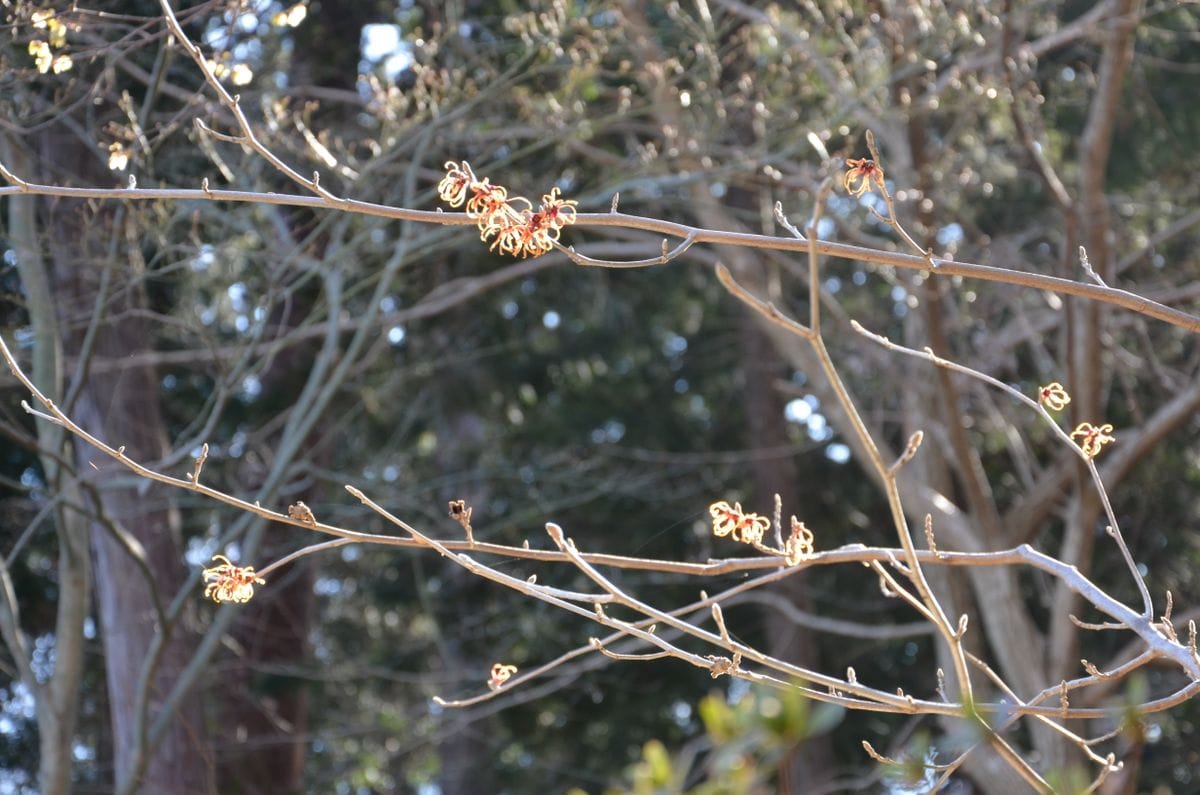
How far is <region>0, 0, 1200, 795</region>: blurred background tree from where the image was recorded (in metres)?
5.35

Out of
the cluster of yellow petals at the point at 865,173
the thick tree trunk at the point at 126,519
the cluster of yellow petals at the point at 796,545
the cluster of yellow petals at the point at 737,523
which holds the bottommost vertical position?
the thick tree trunk at the point at 126,519

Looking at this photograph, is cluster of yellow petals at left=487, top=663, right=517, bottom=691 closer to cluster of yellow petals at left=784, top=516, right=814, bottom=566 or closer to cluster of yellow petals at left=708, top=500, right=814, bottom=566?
cluster of yellow petals at left=708, top=500, right=814, bottom=566

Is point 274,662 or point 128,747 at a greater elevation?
point 128,747

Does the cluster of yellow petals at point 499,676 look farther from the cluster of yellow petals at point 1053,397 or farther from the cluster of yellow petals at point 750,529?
the cluster of yellow petals at point 1053,397

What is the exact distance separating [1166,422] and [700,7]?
316 cm

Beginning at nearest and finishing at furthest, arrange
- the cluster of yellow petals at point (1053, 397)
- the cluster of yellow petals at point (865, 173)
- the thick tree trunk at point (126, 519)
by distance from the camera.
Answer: the cluster of yellow petals at point (865, 173), the cluster of yellow petals at point (1053, 397), the thick tree trunk at point (126, 519)

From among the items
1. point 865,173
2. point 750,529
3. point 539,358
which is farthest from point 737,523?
point 539,358

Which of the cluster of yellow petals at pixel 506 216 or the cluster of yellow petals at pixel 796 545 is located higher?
the cluster of yellow petals at pixel 506 216

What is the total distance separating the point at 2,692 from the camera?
28.8 ft

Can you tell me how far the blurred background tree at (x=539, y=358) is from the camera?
5.35 metres

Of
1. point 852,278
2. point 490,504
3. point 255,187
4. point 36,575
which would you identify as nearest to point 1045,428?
point 852,278

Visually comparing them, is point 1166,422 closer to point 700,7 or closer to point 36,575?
point 700,7

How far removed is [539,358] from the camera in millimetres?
10531

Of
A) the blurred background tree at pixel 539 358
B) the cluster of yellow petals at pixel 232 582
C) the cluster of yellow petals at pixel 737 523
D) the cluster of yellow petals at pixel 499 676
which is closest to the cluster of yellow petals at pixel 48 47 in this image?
the blurred background tree at pixel 539 358
